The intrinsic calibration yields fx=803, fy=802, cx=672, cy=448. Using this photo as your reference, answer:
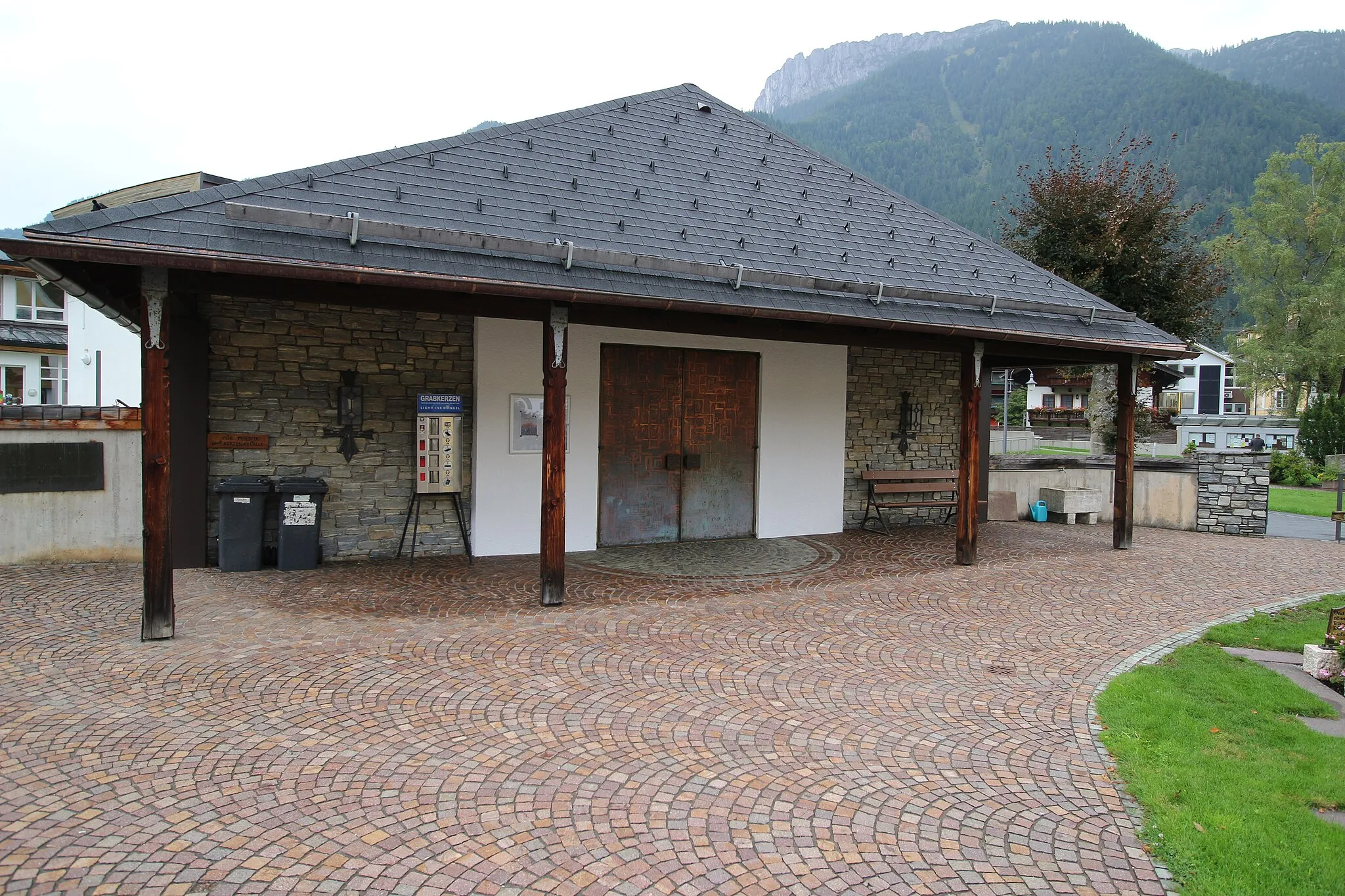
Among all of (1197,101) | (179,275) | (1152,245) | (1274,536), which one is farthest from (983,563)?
(1197,101)

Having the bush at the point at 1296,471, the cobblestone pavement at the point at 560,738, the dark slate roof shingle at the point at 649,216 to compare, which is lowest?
the cobblestone pavement at the point at 560,738

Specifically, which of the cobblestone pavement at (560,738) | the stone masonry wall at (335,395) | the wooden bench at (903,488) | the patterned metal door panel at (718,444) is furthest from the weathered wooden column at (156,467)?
the wooden bench at (903,488)

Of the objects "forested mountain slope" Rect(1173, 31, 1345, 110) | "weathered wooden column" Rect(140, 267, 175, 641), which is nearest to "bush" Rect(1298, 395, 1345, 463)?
"weathered wooden column" Rect(140, 267, 175, 641)

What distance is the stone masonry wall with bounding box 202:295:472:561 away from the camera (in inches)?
305

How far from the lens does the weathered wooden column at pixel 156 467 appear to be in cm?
534

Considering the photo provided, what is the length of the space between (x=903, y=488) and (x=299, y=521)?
24.5ft

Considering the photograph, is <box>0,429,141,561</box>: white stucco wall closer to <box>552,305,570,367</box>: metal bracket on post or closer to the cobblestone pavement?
the cobblestone pavement

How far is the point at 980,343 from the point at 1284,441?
29.7 meters

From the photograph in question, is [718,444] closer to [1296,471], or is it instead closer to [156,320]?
[156,320]

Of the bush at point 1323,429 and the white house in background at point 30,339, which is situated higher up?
the white house in background at point 30,339

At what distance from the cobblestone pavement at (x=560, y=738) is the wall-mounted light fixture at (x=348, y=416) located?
1.43 m

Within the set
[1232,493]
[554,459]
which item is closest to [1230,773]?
[554,459]

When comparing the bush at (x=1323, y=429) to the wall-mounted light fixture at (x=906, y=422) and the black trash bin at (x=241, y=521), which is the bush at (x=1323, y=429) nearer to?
the wall-mounted light fixture at (x=906, y=422)

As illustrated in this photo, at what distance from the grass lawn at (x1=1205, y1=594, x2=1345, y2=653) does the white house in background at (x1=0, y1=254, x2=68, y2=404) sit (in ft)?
98.3
